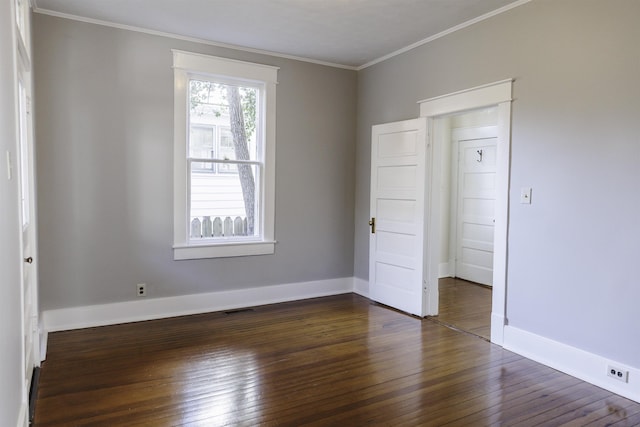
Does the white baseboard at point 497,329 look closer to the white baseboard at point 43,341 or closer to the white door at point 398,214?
the white door at point 398,214

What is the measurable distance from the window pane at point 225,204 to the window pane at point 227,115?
16cm

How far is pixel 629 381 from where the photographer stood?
2676mm

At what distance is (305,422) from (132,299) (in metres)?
2.44

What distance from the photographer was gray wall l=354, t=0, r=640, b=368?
270 centimetres

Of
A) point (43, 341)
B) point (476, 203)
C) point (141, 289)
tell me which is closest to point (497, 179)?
point (476, 203)

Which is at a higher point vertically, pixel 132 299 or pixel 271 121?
pixel 271 121

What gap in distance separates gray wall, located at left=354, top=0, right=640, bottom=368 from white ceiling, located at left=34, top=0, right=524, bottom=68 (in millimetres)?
421

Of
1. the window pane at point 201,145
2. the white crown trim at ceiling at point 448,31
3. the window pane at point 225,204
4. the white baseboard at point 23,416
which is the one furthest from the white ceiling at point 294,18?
the white baseboard at point 23,416

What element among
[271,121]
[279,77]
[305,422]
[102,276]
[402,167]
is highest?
[279,77]

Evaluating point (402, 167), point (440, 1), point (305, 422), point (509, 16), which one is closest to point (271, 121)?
point (402, 167)

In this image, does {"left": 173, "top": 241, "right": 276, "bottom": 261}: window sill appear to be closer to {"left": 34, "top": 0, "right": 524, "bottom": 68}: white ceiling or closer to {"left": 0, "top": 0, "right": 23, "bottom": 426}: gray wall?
A: {"left": 34, "top": 0, "right": 524, "bottom": 68}: white ceiling

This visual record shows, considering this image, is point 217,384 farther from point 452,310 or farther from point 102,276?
point 452,310

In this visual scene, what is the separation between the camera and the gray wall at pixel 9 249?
63.6 inches

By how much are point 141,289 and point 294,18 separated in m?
2.86
